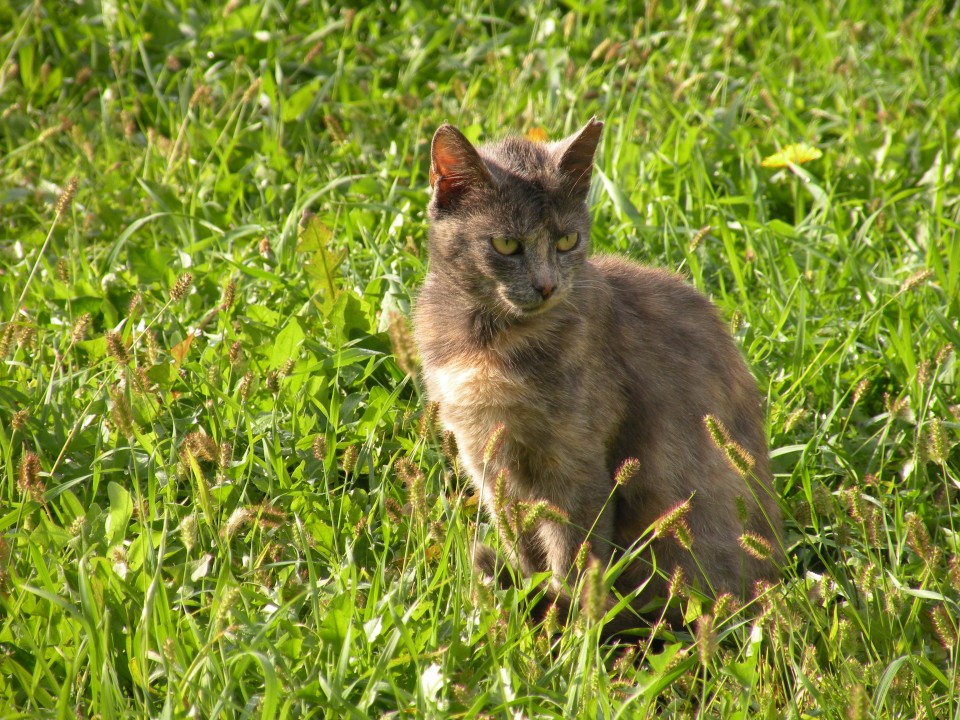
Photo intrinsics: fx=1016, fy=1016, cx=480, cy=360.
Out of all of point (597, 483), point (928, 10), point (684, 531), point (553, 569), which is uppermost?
point (928, 10)

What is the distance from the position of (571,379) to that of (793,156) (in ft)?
6.84

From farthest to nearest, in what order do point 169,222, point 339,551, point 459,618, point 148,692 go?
point 169,222
point 339,551
point 459,618
point 148,692

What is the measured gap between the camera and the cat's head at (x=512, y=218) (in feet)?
8.70

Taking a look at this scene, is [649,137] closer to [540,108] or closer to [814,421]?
[540,108]

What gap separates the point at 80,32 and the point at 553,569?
3.75 meters

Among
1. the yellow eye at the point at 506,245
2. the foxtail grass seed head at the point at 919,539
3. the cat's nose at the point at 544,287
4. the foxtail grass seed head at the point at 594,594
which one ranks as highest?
the yellow eye at the point at 506,245

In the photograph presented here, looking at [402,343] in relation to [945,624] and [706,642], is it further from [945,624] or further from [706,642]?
[945,624]

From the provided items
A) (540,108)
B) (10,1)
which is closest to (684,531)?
(540,108)

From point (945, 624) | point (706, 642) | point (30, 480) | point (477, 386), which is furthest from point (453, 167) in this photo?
point (945, 624)

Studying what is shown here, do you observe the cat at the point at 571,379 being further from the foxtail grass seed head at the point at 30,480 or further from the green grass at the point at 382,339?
the foxtail grass seed head at the point at 30,480

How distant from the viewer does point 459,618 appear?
7.21 feet

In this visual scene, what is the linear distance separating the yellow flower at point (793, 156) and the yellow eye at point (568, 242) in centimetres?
180

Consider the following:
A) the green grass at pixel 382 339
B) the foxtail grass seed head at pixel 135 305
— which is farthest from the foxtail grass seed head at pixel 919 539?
the foxtail grass seed head at pixel 135 305

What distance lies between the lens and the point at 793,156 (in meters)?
4.23
